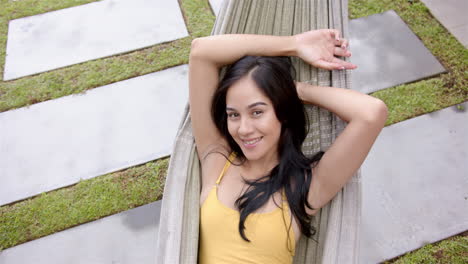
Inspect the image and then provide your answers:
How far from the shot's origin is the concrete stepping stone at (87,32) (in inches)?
115

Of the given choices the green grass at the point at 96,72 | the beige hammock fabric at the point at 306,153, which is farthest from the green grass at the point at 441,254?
the green grass at the point at 96,72

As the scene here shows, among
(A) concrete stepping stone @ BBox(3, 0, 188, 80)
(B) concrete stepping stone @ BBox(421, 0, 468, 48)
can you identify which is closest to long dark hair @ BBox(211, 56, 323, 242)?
(A) concrete stepping stone @ BBox(3, 0, 188, 80)

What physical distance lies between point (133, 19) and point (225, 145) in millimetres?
1824

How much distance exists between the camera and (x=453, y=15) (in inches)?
110

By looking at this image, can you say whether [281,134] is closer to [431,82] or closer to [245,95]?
[245,95]

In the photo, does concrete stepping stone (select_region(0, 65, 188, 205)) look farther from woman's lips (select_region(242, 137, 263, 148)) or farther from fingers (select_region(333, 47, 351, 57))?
fingers (select_region(333, 47, 351, 57))

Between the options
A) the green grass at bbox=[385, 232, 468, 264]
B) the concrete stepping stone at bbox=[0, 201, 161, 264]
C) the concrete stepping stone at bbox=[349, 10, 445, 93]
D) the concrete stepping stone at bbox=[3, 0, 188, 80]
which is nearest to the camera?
the green grass at bbox=[385, 232, 468, 264]

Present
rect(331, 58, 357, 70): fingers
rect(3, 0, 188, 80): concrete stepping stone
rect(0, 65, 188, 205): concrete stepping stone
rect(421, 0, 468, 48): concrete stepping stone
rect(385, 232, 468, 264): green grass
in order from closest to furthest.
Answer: rect(331, 58, 357, 70): fingers
rect(385, 232, 468, 264): green grass
rect(0, 65, 188, 205): concrete stepping stone
rect(421, 0, 468, 48): concrete stepping stone
rect(3, 0, 188, 80): concrete stepping stone

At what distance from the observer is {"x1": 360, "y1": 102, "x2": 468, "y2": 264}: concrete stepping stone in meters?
2.01

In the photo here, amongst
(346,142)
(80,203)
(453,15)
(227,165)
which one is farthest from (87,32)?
(453,15)

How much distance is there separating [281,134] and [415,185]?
0.98 metres

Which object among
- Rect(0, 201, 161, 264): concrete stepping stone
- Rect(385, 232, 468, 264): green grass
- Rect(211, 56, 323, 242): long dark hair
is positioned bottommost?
Rect(0, 201, 161, 264): concrete stepping stone

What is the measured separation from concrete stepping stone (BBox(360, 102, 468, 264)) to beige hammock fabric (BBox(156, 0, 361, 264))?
63 cm

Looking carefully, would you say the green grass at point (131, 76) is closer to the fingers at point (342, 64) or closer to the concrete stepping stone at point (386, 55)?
the concrete stepping stone at point (386, 55)
